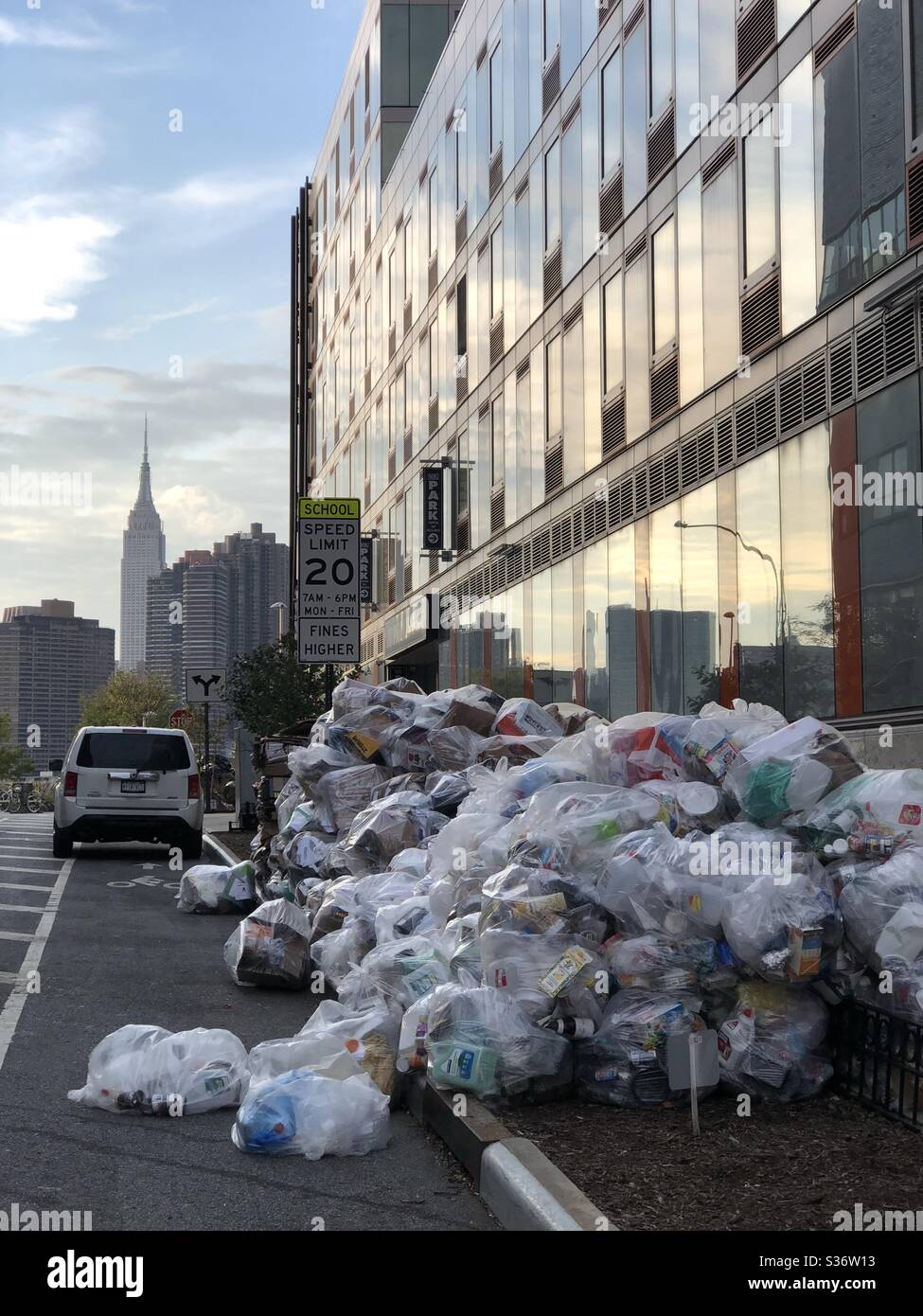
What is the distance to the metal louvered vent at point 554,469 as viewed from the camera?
910 inches

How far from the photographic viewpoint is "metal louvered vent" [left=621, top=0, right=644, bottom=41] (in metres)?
19.4

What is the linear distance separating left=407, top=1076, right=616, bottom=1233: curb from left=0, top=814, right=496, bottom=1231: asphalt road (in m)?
0.08

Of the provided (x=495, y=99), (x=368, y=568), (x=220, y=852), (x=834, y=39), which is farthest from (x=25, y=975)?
(x=368, y=568)

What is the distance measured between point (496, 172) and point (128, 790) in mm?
15056

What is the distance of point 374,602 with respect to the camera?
40.9 m

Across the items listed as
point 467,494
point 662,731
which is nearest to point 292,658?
point 467,494

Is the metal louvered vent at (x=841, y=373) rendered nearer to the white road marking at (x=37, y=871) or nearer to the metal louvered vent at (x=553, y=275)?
the white road marking at (x=37, y=871)

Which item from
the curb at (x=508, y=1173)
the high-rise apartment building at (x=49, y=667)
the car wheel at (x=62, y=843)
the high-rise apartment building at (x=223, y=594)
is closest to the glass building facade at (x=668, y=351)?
the car wheel at (x=62, y=843)

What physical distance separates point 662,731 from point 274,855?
598cm

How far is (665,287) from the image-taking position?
60.8 feet

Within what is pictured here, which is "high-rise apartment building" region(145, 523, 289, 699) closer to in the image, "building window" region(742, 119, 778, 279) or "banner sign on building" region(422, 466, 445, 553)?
"banner sign on building" region(422, 466, 445, 553)

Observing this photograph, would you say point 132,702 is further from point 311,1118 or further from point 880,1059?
point 880,1059

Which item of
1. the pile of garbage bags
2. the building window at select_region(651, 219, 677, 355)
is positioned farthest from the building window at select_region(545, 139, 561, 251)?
the pile of garbage bags
